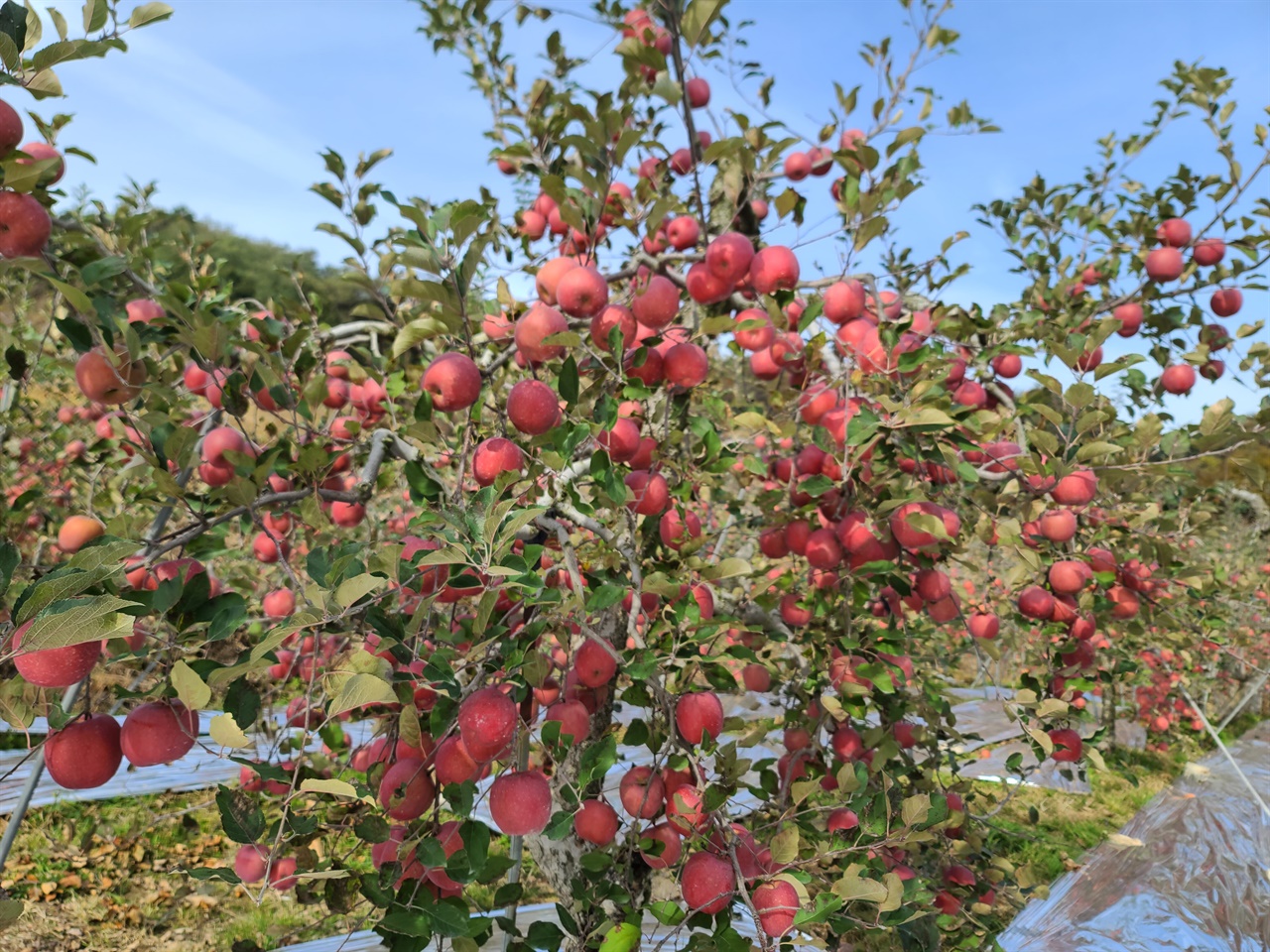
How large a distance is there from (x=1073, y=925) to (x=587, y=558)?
2.67 m

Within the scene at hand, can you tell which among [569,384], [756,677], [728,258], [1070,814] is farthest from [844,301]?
[1070,814]

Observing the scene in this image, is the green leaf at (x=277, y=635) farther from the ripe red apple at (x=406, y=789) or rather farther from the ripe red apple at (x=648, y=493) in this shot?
the ripe red apple at (x=648, y=493)

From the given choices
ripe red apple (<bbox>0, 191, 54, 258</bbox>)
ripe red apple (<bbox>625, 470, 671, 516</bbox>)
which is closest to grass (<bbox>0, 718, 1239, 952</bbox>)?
ripe red apple (<bbox>625, 470, 671, 516</bbox>)

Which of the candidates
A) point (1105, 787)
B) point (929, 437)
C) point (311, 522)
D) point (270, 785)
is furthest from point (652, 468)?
point (1105, 787)

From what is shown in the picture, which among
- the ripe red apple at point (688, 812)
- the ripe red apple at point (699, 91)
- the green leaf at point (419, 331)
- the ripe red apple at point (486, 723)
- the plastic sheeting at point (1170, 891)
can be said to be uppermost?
the ripe red apple at point (699, 91)

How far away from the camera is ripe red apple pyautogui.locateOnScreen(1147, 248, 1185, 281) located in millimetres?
2447

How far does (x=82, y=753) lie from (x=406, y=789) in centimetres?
42

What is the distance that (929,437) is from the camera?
1.39m

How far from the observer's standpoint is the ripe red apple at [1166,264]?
8.03 feet

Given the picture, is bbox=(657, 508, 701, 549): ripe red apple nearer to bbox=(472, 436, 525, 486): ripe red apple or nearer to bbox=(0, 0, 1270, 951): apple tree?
bbox=(0, 0, 1270, 951): apple tree

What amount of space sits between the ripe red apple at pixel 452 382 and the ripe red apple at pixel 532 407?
A: 92mm

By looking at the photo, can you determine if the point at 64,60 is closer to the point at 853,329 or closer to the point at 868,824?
the point at 853,329

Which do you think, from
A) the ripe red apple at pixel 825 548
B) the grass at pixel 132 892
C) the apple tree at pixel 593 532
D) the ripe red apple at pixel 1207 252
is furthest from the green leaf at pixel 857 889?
the ripe red apple at pixel 1207 252

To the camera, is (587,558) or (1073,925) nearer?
(587,558)
